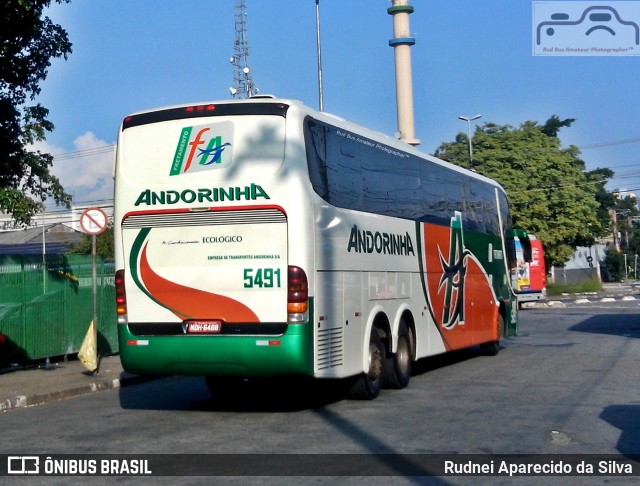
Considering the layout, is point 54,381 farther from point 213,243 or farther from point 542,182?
point 542,182

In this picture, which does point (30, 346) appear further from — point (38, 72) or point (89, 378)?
point (38, 72)

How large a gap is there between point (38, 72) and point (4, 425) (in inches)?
236

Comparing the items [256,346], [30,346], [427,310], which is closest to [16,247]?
[30,346]

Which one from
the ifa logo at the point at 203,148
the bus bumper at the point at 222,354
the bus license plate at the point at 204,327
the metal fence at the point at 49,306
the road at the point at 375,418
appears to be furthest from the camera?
the metal fence at the point at 49,306

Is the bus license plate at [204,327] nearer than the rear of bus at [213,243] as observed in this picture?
No

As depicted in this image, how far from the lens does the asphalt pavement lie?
14000mm

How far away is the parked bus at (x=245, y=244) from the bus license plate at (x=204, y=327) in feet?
0.05

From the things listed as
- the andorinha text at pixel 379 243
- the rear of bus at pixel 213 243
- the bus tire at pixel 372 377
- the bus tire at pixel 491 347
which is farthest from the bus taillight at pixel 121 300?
the bus tire at pixel 491 347

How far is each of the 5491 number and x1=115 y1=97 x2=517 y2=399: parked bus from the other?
0.04 ft

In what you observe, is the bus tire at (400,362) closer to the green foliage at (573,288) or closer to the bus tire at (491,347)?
the bus tire at (491,347)

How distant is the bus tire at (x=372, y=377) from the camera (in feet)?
42.6

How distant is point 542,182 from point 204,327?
5238cm

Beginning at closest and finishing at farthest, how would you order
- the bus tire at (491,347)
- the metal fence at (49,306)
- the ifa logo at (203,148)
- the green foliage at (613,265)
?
1. the ifa logo at (203,148)
2. the metal fence at (49,306)
3. the bus tire at (491,347)
4. the green foliage at (613,265)

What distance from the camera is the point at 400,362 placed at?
1427 centimetres
